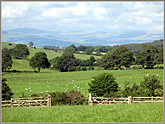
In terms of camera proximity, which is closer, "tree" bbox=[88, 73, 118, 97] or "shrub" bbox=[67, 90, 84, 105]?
"shrub" bbox=[67, 90, 84, 105]

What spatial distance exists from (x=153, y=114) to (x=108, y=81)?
663 inches

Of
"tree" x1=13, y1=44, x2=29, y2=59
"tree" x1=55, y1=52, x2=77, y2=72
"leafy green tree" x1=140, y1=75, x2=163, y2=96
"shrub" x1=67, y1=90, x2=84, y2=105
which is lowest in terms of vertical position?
"shrub" x1=67, y1=90, x2=84, y2=105

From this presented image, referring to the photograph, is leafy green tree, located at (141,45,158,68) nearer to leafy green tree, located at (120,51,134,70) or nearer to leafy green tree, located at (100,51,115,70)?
leafy green tree, located at (120,51,134,70)

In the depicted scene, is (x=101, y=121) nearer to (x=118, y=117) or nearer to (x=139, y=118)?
(x=118, y=117)

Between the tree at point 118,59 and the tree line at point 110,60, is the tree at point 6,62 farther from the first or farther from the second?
the tree at point 118,59

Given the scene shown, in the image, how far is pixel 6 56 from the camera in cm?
7344

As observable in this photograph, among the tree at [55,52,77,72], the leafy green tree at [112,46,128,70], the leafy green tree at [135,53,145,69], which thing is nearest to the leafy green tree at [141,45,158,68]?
the leafy green tree at [135,53,145,69]

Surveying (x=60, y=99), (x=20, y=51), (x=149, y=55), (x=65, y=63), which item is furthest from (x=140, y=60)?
(x=60, y=99)

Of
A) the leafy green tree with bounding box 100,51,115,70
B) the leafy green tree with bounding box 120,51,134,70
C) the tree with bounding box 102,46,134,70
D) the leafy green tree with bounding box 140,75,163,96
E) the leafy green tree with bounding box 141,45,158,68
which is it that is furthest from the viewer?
the leafy green tree with bounding box 100,51,115,70

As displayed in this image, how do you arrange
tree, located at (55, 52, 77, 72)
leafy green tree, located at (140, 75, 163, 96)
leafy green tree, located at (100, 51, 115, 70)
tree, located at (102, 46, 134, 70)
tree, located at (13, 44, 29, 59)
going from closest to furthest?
leafy green tree, located at (140, 75, 163, 96)
tree, located at (102, 46, 134, 70)
tree, located at (55, 52, 77, 72)
leafy green tree, located at (100, 51, 115, 70)
tree, located at (13, 44, 29, 59)

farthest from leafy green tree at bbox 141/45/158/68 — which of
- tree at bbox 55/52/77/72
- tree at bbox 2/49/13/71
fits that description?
tree at bbox 2/49/13/71

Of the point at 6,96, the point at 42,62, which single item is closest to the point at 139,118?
the point at 6,96

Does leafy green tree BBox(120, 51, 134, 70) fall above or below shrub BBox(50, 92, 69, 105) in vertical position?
above

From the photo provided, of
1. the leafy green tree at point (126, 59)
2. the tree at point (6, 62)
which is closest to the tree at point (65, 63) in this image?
the tree at point (6, 62)
